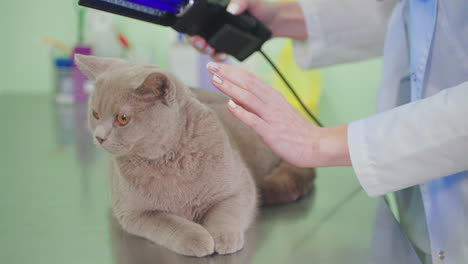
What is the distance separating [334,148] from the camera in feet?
2.65

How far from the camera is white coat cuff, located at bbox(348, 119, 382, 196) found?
2.58 feet

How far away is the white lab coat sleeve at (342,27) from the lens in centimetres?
125

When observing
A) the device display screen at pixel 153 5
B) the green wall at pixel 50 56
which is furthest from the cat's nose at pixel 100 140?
the green wall at pixel 50 56

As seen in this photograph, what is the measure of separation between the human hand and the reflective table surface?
14 centimetres

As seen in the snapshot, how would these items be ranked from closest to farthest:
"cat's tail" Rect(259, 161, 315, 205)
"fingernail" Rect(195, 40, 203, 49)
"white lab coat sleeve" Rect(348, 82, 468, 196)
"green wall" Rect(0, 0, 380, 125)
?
"white lab coat sleeve" Rect(348, 82, 468, 196)
"cat's tail" Rect(259, 161, 315, 205)
"fingernail" Rect(195, 40, 203, 49)
"green wall" Rect(0, 0, 380, 125)

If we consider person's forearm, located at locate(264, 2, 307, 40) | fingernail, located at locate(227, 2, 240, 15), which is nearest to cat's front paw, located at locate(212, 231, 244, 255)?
fingernail, located at locate(227, 2, 240, 15)

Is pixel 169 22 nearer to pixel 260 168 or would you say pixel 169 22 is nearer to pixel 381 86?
pixel 260 168

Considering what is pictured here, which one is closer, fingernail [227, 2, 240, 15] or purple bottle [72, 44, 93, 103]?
fingernail [227, 2, 240, 15]

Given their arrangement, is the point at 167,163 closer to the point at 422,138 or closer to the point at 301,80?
the point at 422,138

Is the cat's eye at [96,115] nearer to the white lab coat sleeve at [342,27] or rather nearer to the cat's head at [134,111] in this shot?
the cat's head at [134,111]

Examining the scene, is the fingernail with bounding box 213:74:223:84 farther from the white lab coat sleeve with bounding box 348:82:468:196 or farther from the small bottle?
the small bottle

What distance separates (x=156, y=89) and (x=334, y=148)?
283 millimetres

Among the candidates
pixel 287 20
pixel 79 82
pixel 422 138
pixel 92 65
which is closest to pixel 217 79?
pixel 92 65

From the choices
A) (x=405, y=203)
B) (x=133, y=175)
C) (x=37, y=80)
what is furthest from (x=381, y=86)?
(x=37, y=80)
